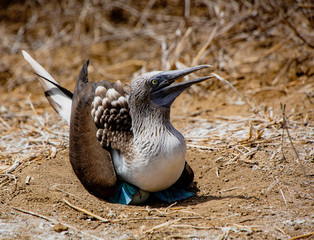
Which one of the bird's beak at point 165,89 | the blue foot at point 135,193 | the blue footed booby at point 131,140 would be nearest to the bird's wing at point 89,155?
the blue footed booby at point 131,140

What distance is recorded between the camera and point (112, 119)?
3.62 metres

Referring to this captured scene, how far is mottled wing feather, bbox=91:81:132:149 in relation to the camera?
360 cm

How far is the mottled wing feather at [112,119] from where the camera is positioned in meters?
3.60

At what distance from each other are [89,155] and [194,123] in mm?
2126

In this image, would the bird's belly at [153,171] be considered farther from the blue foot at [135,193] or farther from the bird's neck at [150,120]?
the bird's neck at [150,120]

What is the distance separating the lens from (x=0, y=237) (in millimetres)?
2969

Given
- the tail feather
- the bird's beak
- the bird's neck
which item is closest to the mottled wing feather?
the bird's neck

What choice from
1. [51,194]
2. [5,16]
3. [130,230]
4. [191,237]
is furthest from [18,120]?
[5,16]

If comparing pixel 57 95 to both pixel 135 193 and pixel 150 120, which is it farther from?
pixel 135 193

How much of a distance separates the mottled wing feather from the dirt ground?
0.55 metres

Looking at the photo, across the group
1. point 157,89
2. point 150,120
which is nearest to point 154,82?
point 157,89

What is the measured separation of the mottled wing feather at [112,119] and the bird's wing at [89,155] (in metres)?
0.07

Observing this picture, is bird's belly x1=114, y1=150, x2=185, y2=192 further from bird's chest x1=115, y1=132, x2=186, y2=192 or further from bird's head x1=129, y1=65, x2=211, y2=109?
bird's head x1=129, y1=65, x2=211, y2=109

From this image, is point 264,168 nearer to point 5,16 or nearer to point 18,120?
point 18,120
